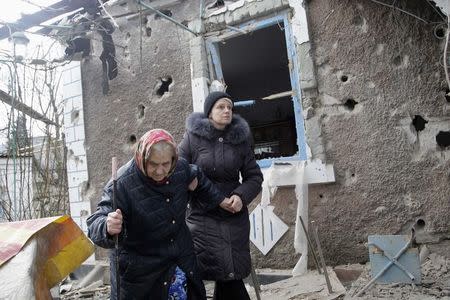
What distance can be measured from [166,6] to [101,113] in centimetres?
158

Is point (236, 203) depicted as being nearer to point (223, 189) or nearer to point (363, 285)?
point (223, 189)

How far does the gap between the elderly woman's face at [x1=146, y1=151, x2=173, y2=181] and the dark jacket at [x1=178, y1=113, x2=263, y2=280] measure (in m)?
0.49

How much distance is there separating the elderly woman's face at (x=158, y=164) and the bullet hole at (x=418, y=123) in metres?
2.51

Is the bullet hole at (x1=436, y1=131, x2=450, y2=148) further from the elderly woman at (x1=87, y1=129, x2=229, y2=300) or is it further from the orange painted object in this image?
the orange painted object

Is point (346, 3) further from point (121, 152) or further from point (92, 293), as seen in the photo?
point (92, 293)

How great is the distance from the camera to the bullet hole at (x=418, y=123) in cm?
347

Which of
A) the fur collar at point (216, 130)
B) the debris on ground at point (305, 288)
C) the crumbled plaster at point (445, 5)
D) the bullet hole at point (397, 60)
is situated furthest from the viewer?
the bullet hole at point (397, 60)

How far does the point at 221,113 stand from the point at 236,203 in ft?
1.92

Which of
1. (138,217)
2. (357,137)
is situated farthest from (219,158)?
(357,137)

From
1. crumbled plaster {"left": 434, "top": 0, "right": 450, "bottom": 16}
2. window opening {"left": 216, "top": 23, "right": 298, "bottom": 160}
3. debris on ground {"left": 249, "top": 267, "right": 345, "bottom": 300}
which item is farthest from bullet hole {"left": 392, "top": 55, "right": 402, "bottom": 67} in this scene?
window opening {"left": 216, "top": 23, "right": 298, "bottom": 160}

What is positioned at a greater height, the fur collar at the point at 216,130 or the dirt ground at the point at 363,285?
the fur collar at the point at 216,130

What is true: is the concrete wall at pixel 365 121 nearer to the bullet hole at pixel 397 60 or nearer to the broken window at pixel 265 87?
the bullet hole at pixel 397 60

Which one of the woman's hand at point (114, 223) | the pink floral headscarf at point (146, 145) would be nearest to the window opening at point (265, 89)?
the pink floral headscarf at point (146, 145)

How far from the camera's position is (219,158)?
2449mm
